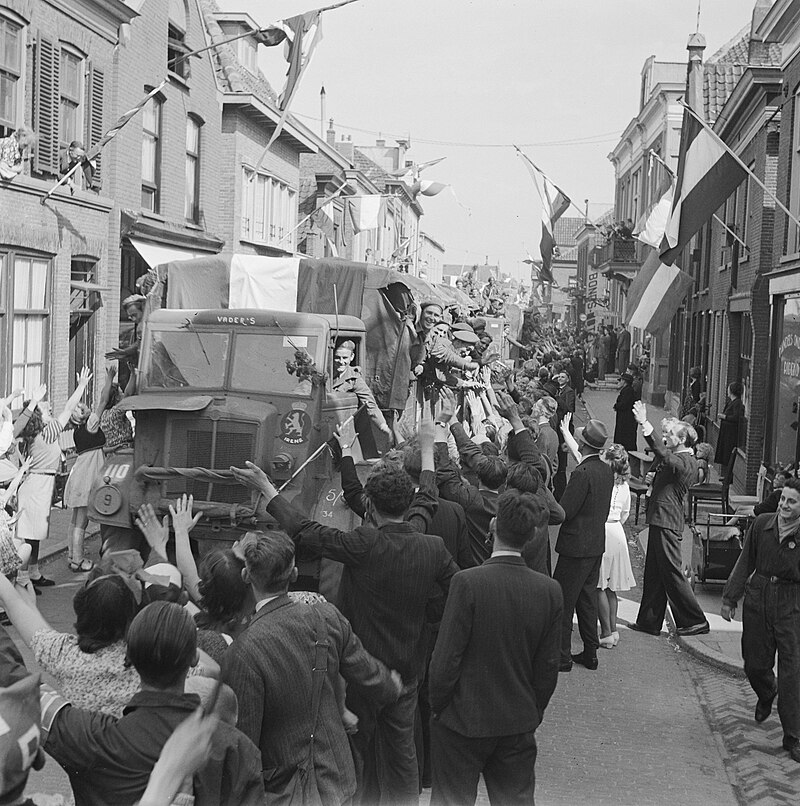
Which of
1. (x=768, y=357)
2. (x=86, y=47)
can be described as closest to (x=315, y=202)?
(x=86, y=47)

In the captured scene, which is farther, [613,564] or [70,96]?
[70,96]

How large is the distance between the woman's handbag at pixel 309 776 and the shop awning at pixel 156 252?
16960mm

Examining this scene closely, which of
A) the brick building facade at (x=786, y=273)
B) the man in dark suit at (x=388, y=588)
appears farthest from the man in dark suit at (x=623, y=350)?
the man in dark suit at (x=388, y=588)

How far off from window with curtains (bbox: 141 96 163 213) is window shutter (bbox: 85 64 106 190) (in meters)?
2.58

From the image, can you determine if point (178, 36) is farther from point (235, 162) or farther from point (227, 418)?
point (227, 418)

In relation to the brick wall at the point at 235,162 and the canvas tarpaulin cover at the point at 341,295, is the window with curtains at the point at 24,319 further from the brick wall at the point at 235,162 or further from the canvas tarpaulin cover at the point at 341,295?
the brick wall at the point at 235,162

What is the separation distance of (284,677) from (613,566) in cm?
660

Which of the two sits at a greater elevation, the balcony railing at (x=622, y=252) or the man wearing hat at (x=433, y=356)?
the balcony railing at (x=622, y=252)

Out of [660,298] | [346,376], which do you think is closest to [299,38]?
[660,298]

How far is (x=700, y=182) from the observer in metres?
12.8

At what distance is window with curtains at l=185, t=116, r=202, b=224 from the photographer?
83.8 feet

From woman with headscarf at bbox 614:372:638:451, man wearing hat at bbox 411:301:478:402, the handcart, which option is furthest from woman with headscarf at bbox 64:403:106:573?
woman with headscarf at bbox 614:372:638:451

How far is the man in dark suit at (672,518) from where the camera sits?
984 centimetres

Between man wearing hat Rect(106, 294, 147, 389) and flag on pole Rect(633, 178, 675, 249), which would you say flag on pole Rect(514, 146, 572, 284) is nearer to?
flag on pole Rect(633, 178, 675, 249)
